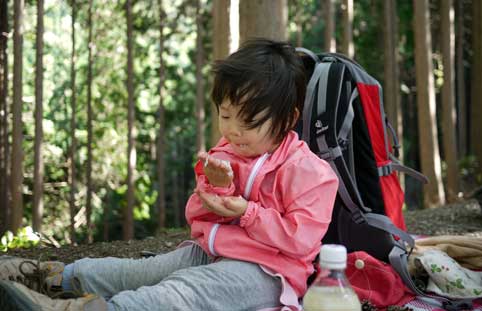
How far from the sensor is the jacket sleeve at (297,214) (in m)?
2.57

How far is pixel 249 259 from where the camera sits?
8.52 ft

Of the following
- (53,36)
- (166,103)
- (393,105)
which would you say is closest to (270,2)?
(393,105)

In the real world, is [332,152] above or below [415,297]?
above

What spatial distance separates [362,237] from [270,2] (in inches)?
114

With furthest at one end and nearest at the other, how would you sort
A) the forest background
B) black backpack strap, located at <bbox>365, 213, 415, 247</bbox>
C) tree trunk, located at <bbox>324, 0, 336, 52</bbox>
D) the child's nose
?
tree trunk, located at <bbox>324, 0, 336, 52</bbox> < the forest background < black backpack strap, located at <bbox>365, 213, 415, 247</bbox> < the child's nose

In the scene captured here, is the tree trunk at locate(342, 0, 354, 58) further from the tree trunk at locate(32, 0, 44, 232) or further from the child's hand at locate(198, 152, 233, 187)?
the child's hand at locate(198, 152, 233, 187)

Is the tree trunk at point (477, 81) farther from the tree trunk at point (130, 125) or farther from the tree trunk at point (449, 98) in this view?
the tree trunk at point (130, 125)

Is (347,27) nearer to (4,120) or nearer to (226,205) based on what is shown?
→ (4,120)

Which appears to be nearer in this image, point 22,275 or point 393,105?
point 22,275

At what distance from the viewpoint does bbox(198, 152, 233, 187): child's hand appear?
2549 millimetres

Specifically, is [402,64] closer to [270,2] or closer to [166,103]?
[166,103]

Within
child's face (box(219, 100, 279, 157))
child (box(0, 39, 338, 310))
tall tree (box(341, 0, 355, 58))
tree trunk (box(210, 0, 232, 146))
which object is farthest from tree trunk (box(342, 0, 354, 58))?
child's face (box(219, 100, 279, 157))

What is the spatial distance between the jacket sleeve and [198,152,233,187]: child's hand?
0.14 metres

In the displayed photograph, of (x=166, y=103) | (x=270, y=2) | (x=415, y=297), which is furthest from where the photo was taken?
(x=166, y=103)
